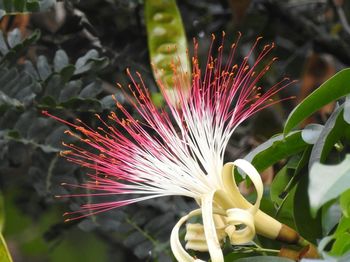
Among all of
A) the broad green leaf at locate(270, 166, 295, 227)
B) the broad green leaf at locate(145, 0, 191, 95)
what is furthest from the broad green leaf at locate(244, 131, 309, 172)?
the broad green leaf at locate(145, 0, 191, 95)

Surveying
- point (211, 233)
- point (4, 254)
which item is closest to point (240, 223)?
point (211, 233)

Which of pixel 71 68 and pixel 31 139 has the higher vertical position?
pixel 71 68

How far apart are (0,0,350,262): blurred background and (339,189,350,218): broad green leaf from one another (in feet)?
2.00

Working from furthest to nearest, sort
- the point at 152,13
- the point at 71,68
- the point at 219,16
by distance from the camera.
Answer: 1. the point at 219,16
2. the point at 152,13
3. the point at 71,68

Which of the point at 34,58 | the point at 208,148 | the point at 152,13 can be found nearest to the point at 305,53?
the point at 152,13

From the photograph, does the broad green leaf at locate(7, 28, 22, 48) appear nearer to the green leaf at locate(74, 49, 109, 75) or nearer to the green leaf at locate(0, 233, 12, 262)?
the green leaf at locate(74, 49, 109, 75)

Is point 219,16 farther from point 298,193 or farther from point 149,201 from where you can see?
point 298,193

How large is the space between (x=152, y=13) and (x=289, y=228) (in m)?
0.69

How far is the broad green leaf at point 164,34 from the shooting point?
1.52m

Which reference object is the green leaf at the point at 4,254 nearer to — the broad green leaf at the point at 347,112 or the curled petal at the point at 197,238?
the curled petal at the point at 197,238

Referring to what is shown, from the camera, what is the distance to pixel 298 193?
0.96m

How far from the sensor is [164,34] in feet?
5.08

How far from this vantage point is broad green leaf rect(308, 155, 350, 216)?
74 cm

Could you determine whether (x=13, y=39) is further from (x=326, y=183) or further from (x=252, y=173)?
(x=326, y=183)
